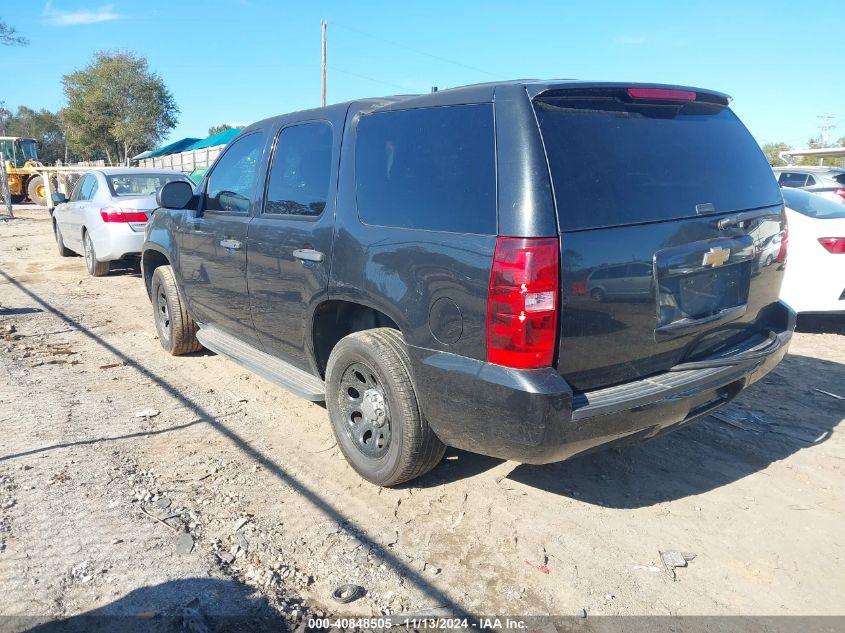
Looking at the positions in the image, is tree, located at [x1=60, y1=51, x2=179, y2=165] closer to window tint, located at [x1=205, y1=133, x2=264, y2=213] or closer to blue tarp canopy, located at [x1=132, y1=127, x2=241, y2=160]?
blue tarp canopy, located at [x1=132, y1=127, x2=241, y2=160]

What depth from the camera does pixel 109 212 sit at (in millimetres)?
9008

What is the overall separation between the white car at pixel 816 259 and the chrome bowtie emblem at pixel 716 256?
354 centimetres

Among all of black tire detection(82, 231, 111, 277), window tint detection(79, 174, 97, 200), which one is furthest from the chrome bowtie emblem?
window tint detection(79, 174, 97, 200)

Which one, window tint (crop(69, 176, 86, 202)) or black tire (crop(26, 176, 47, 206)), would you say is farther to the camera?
black tire (crop(26, 176, 47, 206))

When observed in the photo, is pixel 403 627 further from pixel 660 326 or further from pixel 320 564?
pixel 660 326

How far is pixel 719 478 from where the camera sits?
3578 mm

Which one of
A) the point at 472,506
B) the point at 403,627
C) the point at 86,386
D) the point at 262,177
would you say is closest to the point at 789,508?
the point at 472,506

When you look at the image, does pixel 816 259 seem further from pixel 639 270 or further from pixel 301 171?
pixel 301 171

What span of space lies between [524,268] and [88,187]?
32.0 feet

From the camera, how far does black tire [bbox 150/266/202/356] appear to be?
5457 mm

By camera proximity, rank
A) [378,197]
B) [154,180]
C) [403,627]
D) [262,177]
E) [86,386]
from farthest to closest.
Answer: [154,180], [86,386], [262,177], [378,197], [403,627]

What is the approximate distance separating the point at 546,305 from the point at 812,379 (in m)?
3.86

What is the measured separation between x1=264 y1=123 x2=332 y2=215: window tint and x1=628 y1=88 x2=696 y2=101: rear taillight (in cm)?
166

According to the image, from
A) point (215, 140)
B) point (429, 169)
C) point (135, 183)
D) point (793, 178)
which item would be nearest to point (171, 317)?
point (429, 169)
